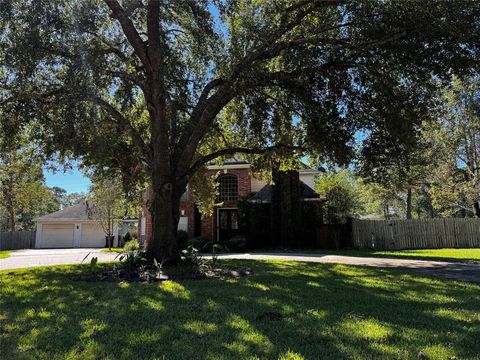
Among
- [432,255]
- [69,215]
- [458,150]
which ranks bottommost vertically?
[432,255]

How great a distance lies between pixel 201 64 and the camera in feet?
45.6

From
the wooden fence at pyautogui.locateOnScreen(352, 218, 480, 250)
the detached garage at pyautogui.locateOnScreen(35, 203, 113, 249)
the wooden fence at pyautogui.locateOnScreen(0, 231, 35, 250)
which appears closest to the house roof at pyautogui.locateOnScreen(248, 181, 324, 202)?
the wooden fence at pyautogui.locateOnScreen(352, 218, 480, 250)

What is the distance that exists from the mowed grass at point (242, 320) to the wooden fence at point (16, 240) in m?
33.6

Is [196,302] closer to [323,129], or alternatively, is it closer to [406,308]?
[406,308]

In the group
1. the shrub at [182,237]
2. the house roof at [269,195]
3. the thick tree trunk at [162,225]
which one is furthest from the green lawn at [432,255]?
the shrub at [182,237]

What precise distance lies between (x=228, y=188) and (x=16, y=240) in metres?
23.3

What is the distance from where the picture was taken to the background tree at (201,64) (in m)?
9.55

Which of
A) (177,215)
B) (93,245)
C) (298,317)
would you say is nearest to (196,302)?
(298,317)

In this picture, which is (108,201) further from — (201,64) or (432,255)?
(432,255)

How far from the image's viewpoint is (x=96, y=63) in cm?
983

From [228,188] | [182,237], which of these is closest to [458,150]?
[228,188]

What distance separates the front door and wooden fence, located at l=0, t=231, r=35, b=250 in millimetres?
21958

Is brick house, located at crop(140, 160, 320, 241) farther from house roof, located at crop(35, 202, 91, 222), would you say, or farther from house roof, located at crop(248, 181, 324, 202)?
house roof, located at crop(35, 202, 91, 222)

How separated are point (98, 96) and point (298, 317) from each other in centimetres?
773
